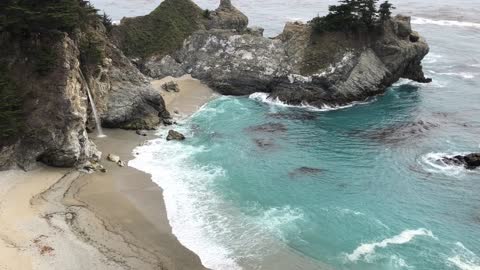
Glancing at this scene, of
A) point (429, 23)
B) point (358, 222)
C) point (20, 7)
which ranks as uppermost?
point (20, 7)

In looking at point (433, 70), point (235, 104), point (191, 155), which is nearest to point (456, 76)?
point (433, 70)

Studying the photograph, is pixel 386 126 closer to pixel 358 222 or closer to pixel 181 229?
pixel 358 222

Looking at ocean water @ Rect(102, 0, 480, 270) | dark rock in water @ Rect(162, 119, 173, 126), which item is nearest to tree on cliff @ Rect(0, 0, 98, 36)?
ocean water @ Rect(102, 0, 480, 270)

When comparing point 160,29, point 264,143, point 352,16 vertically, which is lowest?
point 264,143

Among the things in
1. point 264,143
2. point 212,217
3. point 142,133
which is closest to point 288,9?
point 264,143

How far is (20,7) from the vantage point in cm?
3941

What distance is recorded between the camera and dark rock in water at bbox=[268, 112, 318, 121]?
6040 centimetres

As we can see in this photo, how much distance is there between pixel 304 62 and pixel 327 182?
28.7m

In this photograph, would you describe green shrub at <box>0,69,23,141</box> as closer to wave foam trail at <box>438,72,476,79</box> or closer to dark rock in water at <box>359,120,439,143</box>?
dark rock in water at <box>359,120,439,143</box>

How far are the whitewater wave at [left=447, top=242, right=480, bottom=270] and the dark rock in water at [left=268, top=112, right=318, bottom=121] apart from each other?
28678 mm

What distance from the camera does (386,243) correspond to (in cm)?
3466

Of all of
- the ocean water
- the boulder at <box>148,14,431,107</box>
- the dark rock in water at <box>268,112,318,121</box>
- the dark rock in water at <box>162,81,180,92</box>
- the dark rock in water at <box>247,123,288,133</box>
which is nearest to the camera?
Result: the ocean water

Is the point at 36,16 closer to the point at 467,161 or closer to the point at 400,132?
the point at 400,132

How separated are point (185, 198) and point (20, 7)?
65.5 feet
